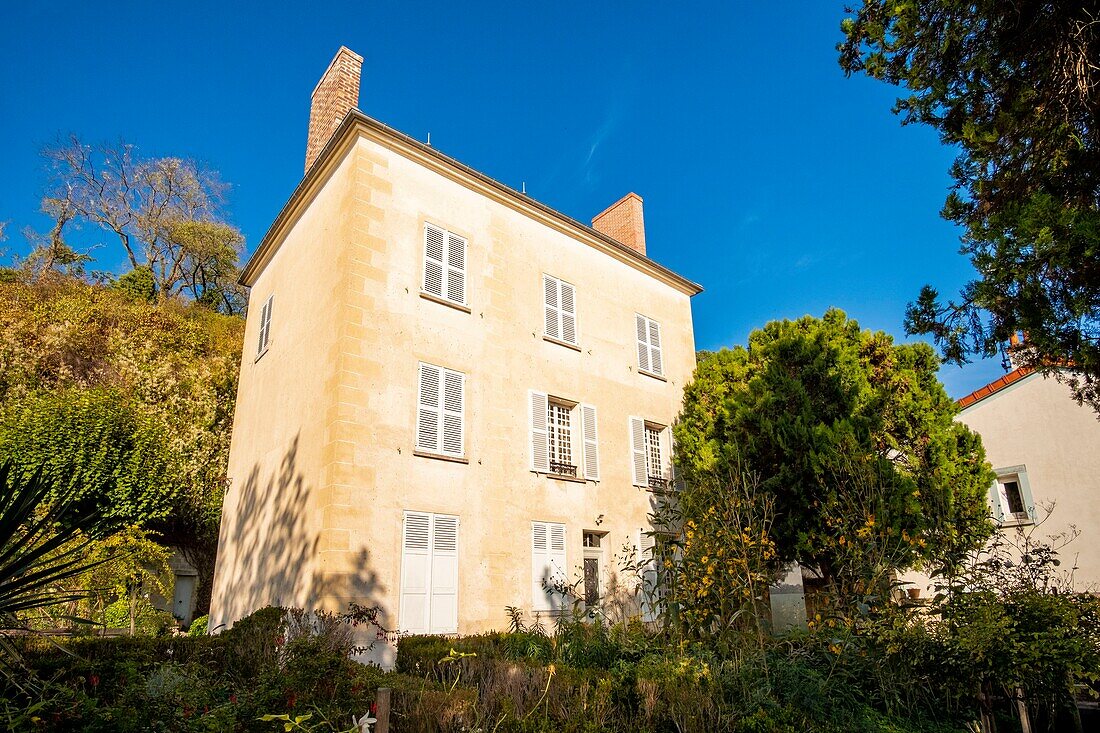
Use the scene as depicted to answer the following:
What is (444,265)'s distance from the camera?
43.5 feet

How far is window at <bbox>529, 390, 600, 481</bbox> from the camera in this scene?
1349 cm

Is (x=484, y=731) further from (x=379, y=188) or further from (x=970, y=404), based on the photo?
(x=970, y=404)

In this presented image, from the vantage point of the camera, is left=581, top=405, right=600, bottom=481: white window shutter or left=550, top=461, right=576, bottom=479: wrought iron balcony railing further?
left=581, top=405, right=600, bottom=481: white window shutter

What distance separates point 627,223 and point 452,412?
908cm

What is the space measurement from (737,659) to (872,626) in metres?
1.46

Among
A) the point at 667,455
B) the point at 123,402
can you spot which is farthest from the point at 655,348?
the point at 123,402

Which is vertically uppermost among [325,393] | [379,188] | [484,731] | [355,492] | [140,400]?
[379,188]

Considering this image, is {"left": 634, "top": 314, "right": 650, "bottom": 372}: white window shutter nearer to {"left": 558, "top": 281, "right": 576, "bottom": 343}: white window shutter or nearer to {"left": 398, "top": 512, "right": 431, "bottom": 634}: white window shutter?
{"left": 558, "top": 281, "right": 576, "bottom": 343}: white window shutter

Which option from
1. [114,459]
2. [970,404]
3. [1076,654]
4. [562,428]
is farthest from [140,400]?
[970,404]

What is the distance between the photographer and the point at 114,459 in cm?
1794

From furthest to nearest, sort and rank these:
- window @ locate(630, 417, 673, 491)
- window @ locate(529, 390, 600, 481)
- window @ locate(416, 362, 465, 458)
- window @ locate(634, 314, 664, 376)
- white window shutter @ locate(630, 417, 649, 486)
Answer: window @ locate(634, 314, 664, 376) < window @ locate(630, 417, 673, 491) < white window shutter @ locate(630, 417, 649, 486) < window @ locate(529, 390, 600, 481) < window @ locate(416, 362, 465, 458)

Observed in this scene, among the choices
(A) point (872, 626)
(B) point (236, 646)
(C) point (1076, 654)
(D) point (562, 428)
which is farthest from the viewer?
(D) point (562, 428)

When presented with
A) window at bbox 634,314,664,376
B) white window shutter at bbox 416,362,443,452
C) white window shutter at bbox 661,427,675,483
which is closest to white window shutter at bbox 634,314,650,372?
window at bbox 634,314,664,376

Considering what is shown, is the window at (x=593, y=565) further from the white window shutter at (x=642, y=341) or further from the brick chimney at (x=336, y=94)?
the brick chimney at (x=336, y=94)
